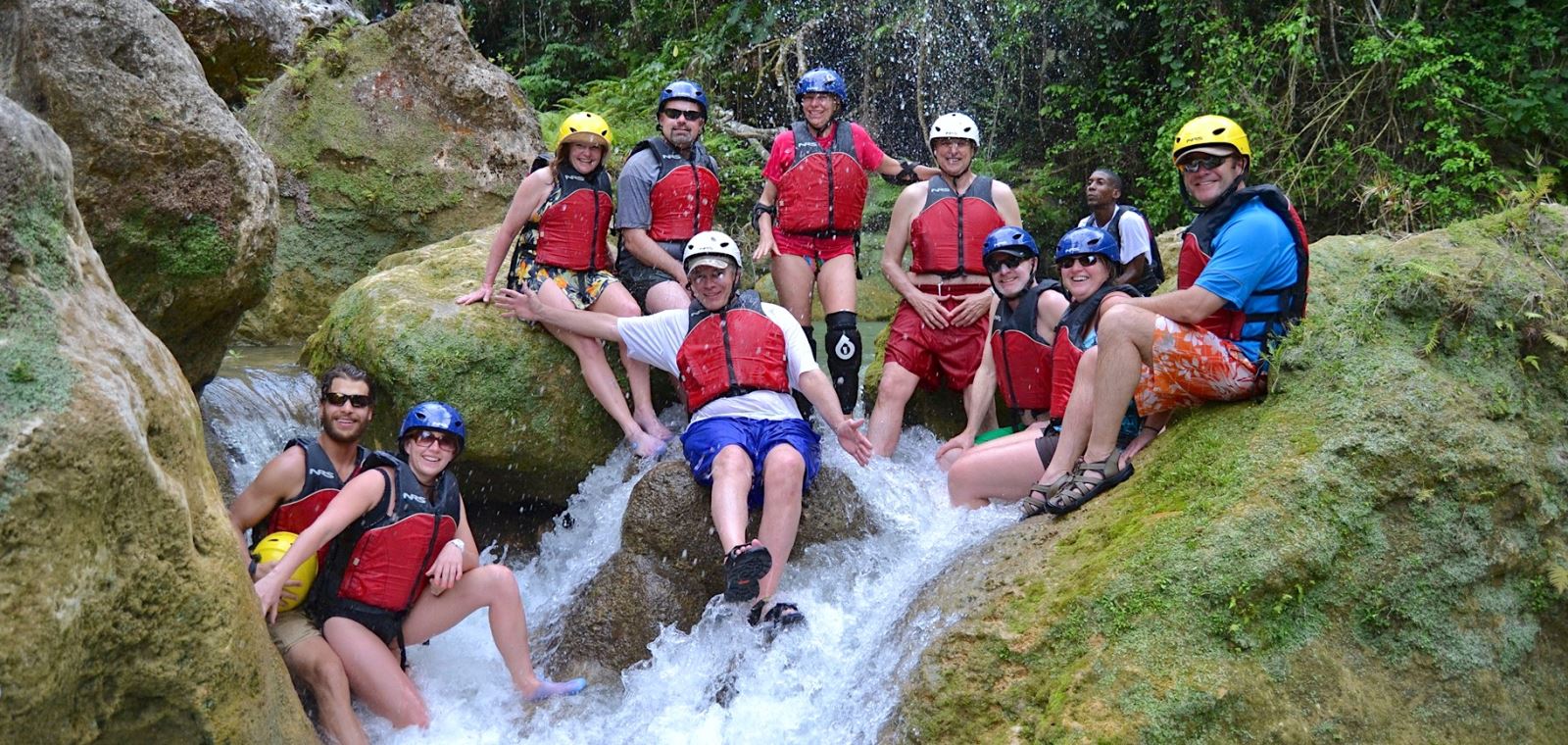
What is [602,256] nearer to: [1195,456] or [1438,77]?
[1195,456]

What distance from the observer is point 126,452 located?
3.45 metres

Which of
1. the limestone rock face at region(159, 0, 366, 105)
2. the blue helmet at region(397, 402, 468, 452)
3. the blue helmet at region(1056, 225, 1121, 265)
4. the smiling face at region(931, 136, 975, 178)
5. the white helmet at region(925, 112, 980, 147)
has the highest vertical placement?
the limestone rock face at region(159, 0, 366, 105)

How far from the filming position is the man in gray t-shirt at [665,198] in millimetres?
7203

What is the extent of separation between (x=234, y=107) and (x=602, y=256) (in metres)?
6.92

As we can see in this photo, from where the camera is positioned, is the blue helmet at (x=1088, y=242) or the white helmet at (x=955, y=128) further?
the white helmet at (x=955, y=128)

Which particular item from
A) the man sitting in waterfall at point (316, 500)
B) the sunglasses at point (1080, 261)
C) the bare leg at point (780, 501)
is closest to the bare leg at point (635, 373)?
the bare leg at point (780, 501)

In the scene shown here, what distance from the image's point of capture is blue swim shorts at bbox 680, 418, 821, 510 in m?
5.82

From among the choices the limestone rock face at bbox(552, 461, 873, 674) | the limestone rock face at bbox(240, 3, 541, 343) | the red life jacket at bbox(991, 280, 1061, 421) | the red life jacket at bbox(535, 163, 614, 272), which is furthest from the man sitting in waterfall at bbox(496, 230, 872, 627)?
the limestone rock face at bbox(240, 3, 541, 343)

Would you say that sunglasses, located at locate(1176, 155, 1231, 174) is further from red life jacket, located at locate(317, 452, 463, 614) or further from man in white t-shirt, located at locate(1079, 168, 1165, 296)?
red life jacket, located at locate(317, 452, 463, 614)

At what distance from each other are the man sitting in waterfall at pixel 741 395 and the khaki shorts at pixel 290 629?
1.71 metres

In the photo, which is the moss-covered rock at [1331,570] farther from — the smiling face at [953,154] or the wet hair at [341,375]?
the smiling face at [953,154]

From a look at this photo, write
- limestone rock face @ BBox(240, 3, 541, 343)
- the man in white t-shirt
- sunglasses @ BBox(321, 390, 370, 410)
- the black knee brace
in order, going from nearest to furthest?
sunglasses @ BBox(321, 390, 370, 410) → the man in white t-shirt → the black knee brace → limestone rock face @ BBox(240, 3, 541, 343)

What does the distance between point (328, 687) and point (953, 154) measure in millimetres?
4331

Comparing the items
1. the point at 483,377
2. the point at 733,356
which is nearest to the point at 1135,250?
the point at 733,356
